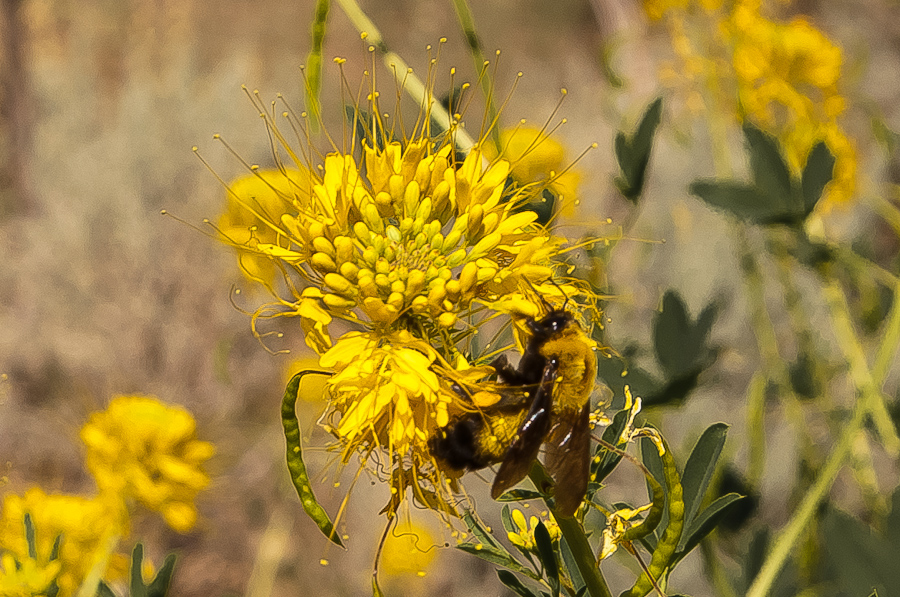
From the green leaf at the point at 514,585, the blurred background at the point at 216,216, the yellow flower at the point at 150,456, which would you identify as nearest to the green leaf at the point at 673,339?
the green leaf at the point at 514,585

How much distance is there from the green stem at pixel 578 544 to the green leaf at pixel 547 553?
0.03 metres

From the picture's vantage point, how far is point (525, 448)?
1.91 feet

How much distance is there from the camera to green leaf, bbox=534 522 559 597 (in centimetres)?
64

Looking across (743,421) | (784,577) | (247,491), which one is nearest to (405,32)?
(247,491)

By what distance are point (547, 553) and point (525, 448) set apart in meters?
0.12

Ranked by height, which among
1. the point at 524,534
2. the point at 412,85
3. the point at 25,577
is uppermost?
the point at 412,85

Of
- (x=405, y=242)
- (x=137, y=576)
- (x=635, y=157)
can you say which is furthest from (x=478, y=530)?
(x=635, y=157)

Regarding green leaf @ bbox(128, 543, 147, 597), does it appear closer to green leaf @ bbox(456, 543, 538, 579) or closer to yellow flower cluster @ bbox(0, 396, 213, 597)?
yellow flower cluster @ bbox(0, 396, 213, 597)

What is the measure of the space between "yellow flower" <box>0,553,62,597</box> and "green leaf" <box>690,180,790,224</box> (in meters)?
1.10

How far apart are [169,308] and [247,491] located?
1093mm

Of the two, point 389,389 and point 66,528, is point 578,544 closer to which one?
point 389,389

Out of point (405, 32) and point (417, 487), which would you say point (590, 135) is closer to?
point (405, 32)

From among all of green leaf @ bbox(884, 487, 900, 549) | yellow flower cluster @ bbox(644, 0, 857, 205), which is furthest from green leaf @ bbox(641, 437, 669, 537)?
yellow flower cluster @ bbox(644, 0, 857, 205)

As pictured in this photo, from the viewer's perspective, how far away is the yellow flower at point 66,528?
1.10 m
